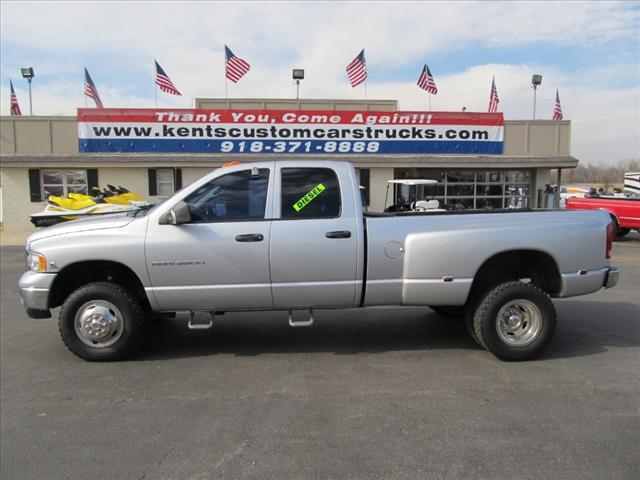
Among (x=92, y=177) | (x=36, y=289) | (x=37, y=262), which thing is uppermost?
(x=92, y=177)

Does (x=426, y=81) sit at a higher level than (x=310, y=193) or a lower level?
higher

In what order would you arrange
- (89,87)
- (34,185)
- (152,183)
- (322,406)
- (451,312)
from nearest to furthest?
(322,406) → (451,312) → (34,185) → (152,183) → (89,87)

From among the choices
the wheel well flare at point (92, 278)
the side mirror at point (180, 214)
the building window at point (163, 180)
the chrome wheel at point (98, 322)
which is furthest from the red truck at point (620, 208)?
the chrome wheel at point (98, 322)

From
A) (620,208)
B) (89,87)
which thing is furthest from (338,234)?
(89,87)

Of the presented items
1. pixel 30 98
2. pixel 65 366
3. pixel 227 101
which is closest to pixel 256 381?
A: pixel 65 366

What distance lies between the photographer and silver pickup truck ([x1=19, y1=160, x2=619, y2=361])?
192 inches

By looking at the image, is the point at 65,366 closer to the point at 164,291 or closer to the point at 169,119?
the point at 164,291

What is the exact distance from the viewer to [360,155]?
20.7 meters

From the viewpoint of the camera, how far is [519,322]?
5082mm

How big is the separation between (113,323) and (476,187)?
65.3 ft

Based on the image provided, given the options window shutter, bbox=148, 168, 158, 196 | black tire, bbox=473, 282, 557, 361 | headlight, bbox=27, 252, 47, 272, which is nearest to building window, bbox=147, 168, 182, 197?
window shutter, bbox=148, 168, 158, 196

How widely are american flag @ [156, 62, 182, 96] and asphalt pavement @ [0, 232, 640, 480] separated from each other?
18.0m

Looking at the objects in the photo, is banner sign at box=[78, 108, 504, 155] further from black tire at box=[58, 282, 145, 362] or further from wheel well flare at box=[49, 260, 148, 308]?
black tire at box=[58, 282, 145, 362]

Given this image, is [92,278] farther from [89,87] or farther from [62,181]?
[89,87]
